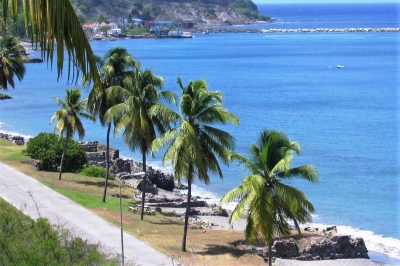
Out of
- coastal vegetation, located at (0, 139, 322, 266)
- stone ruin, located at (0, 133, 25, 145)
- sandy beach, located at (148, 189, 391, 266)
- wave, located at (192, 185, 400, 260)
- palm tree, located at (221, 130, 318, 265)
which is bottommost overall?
wave, located at (192, 185, 400, 260)

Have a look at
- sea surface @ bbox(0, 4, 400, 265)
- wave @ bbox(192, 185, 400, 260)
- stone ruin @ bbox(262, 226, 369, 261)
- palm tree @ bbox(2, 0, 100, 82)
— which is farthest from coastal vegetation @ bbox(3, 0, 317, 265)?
palm tree @ bbox(2, 0, 100, 82)

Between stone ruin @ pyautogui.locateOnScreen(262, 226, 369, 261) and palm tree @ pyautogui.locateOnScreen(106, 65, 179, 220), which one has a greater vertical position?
palm tree @ pyautogui.locateOnScreen(106, 65, 179, 220)

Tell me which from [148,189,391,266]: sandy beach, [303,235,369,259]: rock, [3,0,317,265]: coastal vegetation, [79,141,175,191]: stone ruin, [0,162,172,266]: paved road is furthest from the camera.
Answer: [79,141,175,191]: stone ruin

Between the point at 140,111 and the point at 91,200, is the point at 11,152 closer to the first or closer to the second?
the point at 91,200

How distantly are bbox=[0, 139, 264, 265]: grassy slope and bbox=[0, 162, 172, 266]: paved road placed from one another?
655 millimetres

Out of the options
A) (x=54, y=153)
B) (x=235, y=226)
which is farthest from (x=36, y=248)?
(x=54, y=153)

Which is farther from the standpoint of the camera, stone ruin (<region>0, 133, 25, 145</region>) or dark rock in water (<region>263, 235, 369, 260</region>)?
stone ruin (<region>0, 133, 25, 145</region>)

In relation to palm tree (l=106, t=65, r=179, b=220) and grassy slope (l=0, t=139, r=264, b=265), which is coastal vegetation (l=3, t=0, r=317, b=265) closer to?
palm tree (l=106, t=65, r=179, b=220)

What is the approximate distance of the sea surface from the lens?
48781 mm

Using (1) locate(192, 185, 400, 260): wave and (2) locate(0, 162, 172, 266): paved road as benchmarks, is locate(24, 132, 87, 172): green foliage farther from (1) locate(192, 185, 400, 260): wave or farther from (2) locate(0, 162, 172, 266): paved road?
(1) locate(192, 185, 400, 260): wave

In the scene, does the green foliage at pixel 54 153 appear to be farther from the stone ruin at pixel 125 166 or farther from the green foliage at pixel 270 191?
the green foliage at pixel 270 191

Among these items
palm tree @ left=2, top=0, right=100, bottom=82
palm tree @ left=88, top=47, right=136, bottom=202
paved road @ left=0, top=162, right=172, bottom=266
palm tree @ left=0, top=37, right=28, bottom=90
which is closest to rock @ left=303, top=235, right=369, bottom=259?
paved road @ left=0, top=162, right=172, bottom=266

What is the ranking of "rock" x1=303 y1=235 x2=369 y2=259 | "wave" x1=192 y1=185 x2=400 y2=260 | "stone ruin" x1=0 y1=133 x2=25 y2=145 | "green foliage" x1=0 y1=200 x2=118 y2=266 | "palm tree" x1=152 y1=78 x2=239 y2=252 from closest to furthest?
"green foliage" x1=0 y1=200 x2=118 y2=266, "palm tree" x1=152 y1=78 x2=239 y2=252, "rock" x1=303 y1=235 x2=369 y2=259, "wave" x1=192 y1=185 x2=400 y2=260, "stone ruin" x1=0 y1=133 x2=25 y2=145

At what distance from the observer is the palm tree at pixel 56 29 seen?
3.95 metres
